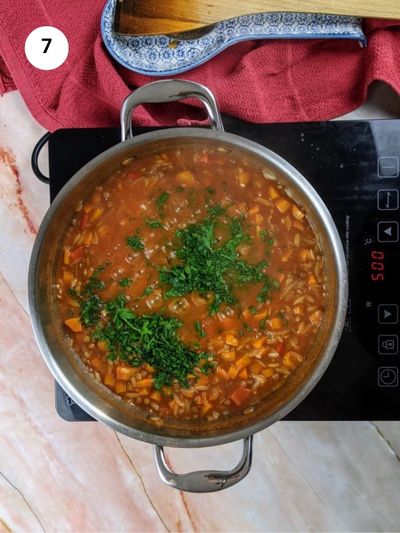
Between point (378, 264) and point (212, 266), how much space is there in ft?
1.16

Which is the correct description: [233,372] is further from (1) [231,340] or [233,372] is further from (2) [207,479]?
(2) [207,479]

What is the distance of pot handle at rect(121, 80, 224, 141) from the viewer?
127 centimetres

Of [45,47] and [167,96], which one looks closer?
[167,96]

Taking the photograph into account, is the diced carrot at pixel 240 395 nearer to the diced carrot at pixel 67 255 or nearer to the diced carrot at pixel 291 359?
the diced carrot at pixel 291 359

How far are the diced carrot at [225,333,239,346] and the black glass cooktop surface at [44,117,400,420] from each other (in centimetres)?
24

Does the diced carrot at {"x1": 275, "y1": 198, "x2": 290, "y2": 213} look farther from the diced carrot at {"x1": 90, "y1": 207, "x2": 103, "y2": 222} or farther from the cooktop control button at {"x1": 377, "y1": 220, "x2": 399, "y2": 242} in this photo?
the diced carrot at {"x1": 90, "y1": 207, "x2": 103, "y2": 222}

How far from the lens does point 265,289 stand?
126 centimetres

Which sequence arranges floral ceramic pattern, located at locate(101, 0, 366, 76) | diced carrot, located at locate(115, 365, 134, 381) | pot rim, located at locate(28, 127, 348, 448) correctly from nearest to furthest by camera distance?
pot rim, located at locate(28, 127, 348, 448)
diced carrot, located at locate(115, 365, 134, 381)
floral ceramic pattern, located at locate(101, 0, 366, 76)

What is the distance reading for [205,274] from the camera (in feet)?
4.11

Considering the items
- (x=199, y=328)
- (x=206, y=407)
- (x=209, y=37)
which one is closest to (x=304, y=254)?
(x=199, y=328)

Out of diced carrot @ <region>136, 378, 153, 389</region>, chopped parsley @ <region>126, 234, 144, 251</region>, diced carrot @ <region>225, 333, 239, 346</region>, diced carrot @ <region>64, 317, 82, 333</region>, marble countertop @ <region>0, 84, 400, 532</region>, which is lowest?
marble countertop @ <region>0, 84, 400, 532</region>

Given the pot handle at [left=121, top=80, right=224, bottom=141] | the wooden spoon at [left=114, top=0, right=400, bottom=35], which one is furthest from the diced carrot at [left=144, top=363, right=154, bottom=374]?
the wooden spoon at [left=114, top=0, right=400, bottom=35]

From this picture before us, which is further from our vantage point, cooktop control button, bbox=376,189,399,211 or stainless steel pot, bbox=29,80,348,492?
cooktop control button, bbox=376,189,399,211

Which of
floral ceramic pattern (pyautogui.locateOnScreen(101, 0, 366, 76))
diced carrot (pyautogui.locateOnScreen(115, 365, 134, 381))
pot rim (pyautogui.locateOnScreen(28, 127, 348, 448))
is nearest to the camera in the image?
pot rim (pyautogui.locateOnScreen(28, 127, 348, 448))
